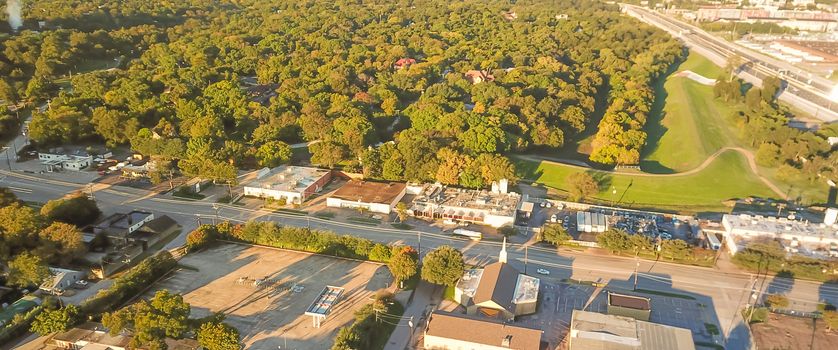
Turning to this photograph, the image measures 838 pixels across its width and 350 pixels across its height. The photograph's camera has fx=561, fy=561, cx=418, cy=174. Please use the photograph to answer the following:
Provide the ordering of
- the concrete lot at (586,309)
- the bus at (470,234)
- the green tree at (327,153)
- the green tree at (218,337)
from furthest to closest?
the green tree at (327,153)
the bus at (470,234)
the concrete lot at (586,309)
the green tree at (218,337)

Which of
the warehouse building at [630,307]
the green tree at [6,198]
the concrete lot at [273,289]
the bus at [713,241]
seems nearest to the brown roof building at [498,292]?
the warehouse building at [630,307]

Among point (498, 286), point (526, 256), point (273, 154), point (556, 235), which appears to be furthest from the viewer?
point (273, 154)

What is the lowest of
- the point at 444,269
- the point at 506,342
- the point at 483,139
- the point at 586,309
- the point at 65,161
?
the point at 586,309

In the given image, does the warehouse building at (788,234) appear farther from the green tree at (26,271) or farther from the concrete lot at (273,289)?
the green tree at (26,271)

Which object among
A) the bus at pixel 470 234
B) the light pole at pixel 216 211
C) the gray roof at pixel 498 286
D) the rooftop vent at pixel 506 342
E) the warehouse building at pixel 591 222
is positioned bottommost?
the warehouse building at pixel 591 222

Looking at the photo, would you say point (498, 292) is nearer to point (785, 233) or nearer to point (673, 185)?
point (785, 233)

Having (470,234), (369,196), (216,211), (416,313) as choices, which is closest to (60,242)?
(216,211)

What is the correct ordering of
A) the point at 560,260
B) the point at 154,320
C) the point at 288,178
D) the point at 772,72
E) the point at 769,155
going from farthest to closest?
1. the point at 772,72
2. the point at 769,155
3. the point at 288,178
4. the point at 560,260
5. the point at 154,320

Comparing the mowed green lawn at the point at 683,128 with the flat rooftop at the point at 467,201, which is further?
the mowed green lawn at the point at 683,128
